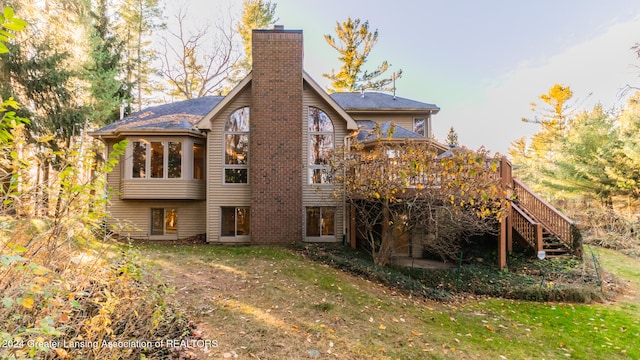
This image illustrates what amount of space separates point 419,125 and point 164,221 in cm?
1353

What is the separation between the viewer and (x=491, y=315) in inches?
254

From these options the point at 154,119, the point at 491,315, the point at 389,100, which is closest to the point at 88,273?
the point at 491,315

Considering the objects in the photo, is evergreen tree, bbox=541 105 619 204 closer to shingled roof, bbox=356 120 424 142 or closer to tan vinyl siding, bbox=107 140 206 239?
shingled roof, bbox=356 120 424 142

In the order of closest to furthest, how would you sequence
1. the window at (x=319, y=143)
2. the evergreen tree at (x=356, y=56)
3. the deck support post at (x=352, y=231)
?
the deck support post at (x=352, y=231) → the window at (x=319, y=143) → the evergreen tree at (x=356, y=56)

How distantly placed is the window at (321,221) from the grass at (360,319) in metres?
3.07

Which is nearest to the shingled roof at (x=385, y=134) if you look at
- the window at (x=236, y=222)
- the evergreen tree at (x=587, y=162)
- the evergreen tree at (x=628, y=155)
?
the window at (x=236, y=222)

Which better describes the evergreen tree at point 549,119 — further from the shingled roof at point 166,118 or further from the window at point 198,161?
the shingled roof at point 166,118

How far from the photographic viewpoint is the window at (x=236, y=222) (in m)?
11.2

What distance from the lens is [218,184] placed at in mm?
11109

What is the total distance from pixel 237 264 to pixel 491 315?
21.4 ft

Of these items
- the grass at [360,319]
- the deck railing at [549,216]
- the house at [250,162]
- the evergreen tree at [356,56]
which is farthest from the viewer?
the evergreen tree at [356,56]

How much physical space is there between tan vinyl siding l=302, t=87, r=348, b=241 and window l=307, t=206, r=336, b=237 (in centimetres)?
20

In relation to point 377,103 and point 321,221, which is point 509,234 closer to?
point 321,221

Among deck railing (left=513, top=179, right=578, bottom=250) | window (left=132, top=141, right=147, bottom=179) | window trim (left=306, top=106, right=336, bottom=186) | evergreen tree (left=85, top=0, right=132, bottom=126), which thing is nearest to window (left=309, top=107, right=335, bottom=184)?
window trim (left=306, top=106, right=336, bottom=186)
